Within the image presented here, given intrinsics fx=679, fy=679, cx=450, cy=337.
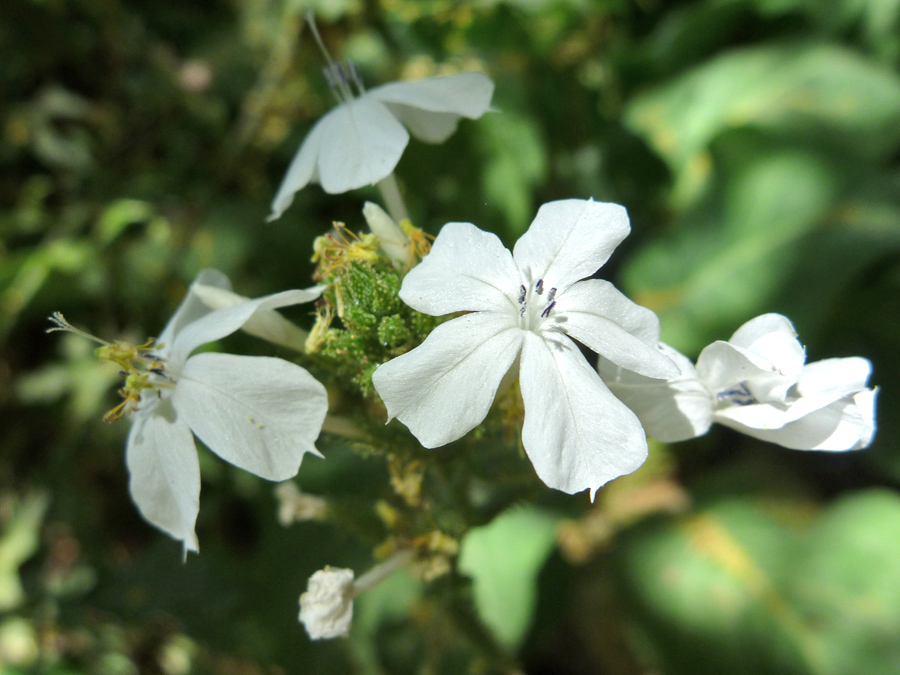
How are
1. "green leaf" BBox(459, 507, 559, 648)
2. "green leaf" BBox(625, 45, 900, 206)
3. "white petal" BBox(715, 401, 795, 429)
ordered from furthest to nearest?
"green leaf" BBox(625, 45, 900, 206) → "green leaf" BBox(459, 507, 559, 648) → "white petal" BBox(715, 401, 795, 429)

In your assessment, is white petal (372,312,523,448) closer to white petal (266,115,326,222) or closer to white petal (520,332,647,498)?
white petal (520,332,647,498)

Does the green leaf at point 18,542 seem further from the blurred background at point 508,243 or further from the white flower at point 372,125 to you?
the white flower at point 372,125

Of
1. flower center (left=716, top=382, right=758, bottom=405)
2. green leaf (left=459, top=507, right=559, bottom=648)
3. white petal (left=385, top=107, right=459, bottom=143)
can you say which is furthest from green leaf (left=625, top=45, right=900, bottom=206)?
flower center (left=716, top=382, right=758, bottom=405)

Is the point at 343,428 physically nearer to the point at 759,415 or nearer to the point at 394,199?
the point at 394,199

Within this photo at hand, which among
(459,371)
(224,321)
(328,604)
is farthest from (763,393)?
(224,321)

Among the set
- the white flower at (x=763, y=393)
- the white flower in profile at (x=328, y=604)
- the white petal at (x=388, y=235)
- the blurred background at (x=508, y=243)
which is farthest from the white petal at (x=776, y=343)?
the blurred background at (x=508, y=243)

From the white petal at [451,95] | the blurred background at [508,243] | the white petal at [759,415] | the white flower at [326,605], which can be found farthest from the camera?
the blurred background at [508,243]
